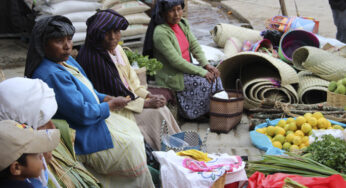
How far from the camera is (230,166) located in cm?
292

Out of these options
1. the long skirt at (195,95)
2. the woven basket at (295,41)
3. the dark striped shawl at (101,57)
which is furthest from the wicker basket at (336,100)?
the dark striped shawl at (101,57)

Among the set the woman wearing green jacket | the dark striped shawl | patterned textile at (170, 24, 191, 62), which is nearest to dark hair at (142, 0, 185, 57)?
the woman wearing green jacket

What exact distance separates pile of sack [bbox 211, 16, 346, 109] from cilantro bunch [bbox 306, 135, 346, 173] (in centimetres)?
206

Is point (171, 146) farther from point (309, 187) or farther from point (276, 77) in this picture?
point (276, 77)

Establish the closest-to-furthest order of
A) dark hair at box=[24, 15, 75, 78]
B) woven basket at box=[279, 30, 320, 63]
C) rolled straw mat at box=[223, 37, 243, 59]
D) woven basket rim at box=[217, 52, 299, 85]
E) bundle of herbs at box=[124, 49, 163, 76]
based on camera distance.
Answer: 1. dark hair at box=[24, 15, 75, 78]
2. bundle of herbs at box=[124, 49, 163, 76]
3. woven basket rim at box=[217, 52, 299, 85]
4. woven basket at box=[279, 30, 320, 63]
5. rolled straw mat at box=[223, 37, 243, 59]

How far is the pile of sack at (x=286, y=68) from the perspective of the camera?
17.7 ft

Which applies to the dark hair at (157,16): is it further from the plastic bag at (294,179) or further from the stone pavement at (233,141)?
the plastic bag at (294,179)

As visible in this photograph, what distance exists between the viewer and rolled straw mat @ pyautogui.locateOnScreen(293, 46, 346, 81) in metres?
5.39

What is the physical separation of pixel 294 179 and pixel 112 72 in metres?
1.76

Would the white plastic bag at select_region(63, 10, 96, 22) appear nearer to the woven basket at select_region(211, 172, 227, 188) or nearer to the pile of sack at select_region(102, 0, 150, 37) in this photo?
the pile of sack at select_region(102, 0, 150, 37)

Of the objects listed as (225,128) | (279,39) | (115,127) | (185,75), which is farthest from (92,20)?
(279,39)

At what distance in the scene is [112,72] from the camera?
3.71 meters

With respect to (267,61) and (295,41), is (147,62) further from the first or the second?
(295,41)

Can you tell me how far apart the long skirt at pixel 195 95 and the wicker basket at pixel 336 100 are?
1295 mm
